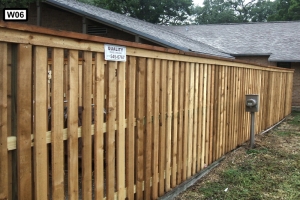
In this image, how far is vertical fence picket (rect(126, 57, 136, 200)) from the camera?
132 inches

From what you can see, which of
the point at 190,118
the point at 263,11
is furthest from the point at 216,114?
the point at 263,11

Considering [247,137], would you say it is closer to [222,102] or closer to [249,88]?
[249,88]

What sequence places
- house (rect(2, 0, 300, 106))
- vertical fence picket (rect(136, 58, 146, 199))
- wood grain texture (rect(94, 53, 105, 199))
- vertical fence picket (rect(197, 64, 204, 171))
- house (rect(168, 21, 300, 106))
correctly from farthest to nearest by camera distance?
house (rect(168, 21, 300, 106)), house (rect(2, 0, 300, 106)), vertical fence picket (rect(197, 64, 204, 171)), vertical fence picket (rect(136, 58, 146, 199)), wood grain texture (rect(94, 53, 105, 199))

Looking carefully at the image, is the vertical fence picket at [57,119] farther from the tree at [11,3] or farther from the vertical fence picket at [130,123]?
the tree at [11,3]

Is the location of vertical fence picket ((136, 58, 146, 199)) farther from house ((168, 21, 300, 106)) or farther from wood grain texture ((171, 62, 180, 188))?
house ((168, 21, 300, 106))

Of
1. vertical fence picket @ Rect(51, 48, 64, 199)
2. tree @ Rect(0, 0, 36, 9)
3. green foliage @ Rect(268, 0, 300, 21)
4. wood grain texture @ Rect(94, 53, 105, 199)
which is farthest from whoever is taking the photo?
green foliage @ Rect(268, 0, 300, 21)

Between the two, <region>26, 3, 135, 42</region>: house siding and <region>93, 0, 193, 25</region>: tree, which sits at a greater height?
<region>93, 0, 193, 25</region>: tree

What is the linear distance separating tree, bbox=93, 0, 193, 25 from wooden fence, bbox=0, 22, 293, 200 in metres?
29.5

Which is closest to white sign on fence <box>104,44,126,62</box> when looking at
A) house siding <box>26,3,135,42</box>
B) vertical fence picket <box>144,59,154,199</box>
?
vertical fence picket <box>144,59,154,199</box>

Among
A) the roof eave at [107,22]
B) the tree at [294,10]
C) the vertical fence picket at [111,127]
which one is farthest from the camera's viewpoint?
the tree at [294,10]

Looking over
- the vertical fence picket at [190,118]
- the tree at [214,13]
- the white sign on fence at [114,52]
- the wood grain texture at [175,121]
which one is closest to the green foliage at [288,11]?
the tree at [214,13]

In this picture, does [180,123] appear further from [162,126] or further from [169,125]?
[162,126]

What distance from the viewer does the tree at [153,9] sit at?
3391 cm

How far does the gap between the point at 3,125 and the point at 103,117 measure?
1.08m
